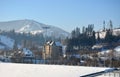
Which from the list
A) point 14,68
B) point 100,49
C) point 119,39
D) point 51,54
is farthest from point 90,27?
point 14,68

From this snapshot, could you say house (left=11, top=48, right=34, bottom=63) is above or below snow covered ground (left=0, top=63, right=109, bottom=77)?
above

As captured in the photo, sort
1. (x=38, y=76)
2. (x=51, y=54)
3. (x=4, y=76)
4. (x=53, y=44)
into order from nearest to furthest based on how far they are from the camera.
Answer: (x=38, y=76), (x=4, y=76), (x=51, y=54), (x=53, y=44)

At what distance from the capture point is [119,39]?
47.5 feet

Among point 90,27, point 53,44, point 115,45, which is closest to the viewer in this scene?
point 115,45

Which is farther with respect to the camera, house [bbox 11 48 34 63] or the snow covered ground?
house [bbox 11 48 34 63]

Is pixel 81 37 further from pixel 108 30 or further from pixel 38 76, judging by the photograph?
pixel 38 76

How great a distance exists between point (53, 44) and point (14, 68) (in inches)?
373

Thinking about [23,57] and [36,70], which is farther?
[23,57]

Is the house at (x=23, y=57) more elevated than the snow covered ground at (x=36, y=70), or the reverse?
the house at (x=23, y=57)

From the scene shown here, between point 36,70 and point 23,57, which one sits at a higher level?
point 23,57

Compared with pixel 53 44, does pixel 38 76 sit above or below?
below

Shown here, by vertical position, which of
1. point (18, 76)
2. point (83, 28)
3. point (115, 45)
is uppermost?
point (83, 28)

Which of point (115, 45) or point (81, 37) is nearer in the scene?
point (115, 45)

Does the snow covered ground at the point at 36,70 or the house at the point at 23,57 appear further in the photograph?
the house at the point at 23,57
